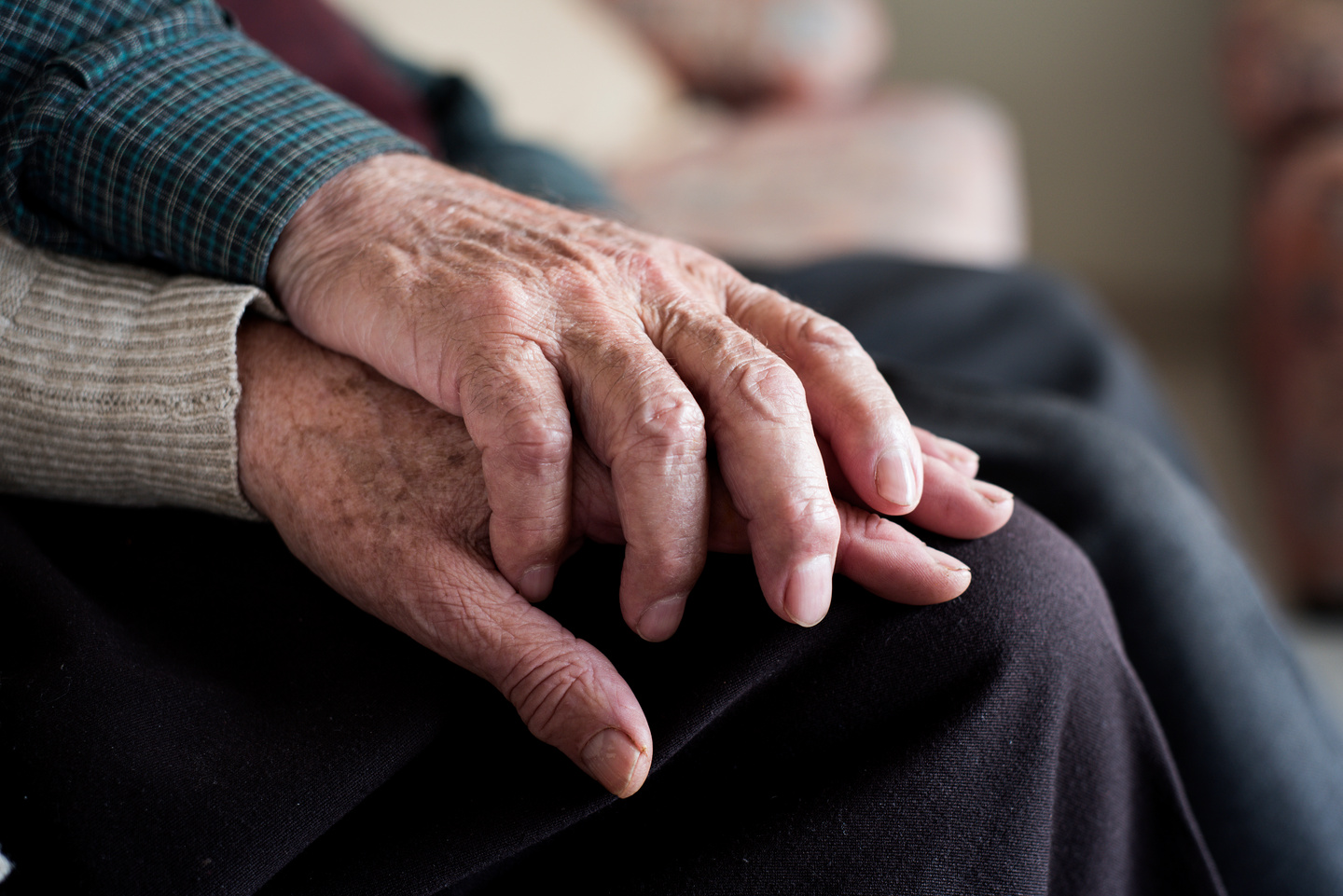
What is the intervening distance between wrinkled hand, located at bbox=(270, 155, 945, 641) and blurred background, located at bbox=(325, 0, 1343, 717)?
0.64 m

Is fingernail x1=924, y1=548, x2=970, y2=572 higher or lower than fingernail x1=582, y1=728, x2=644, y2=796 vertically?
higher

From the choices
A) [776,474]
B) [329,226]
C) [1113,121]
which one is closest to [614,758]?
[776,474]

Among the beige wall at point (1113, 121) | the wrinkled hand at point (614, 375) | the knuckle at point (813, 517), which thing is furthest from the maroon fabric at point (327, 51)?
the beige wall at point (1113, 121)

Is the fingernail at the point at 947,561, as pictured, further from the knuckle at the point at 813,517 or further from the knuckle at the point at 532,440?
the knuckle at the point at 532,440

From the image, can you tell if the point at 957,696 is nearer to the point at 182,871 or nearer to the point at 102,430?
the point at 182,871

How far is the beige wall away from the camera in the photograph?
2.58 metres

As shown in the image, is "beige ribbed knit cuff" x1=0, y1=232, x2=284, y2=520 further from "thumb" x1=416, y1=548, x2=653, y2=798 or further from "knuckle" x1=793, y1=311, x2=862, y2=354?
"knuckle" x1=793, y1=311, x2=862, y2=354

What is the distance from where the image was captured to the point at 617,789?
16.2 inches

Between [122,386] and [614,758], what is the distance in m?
0.32

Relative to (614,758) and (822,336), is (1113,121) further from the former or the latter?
(614,758)

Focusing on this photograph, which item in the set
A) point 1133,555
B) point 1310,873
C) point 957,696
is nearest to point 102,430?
point 957,696

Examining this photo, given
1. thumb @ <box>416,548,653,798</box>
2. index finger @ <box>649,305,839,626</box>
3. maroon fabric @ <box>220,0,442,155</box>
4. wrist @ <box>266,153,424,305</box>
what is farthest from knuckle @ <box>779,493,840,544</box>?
maroon fabric @ <box>220,0,442,155</box>

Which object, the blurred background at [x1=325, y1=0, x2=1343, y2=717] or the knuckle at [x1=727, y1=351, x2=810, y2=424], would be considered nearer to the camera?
the knuckle at [x1=727, y1=351, x2=810, y2=424]

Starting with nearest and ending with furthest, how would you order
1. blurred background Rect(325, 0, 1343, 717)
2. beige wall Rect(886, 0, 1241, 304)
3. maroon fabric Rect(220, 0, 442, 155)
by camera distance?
maroon fabric Rect(220, 0, 442, 155), blurred background Rect(325, 0, 1343, 717), beige wall Rect(886, 0, 1241, 304)
